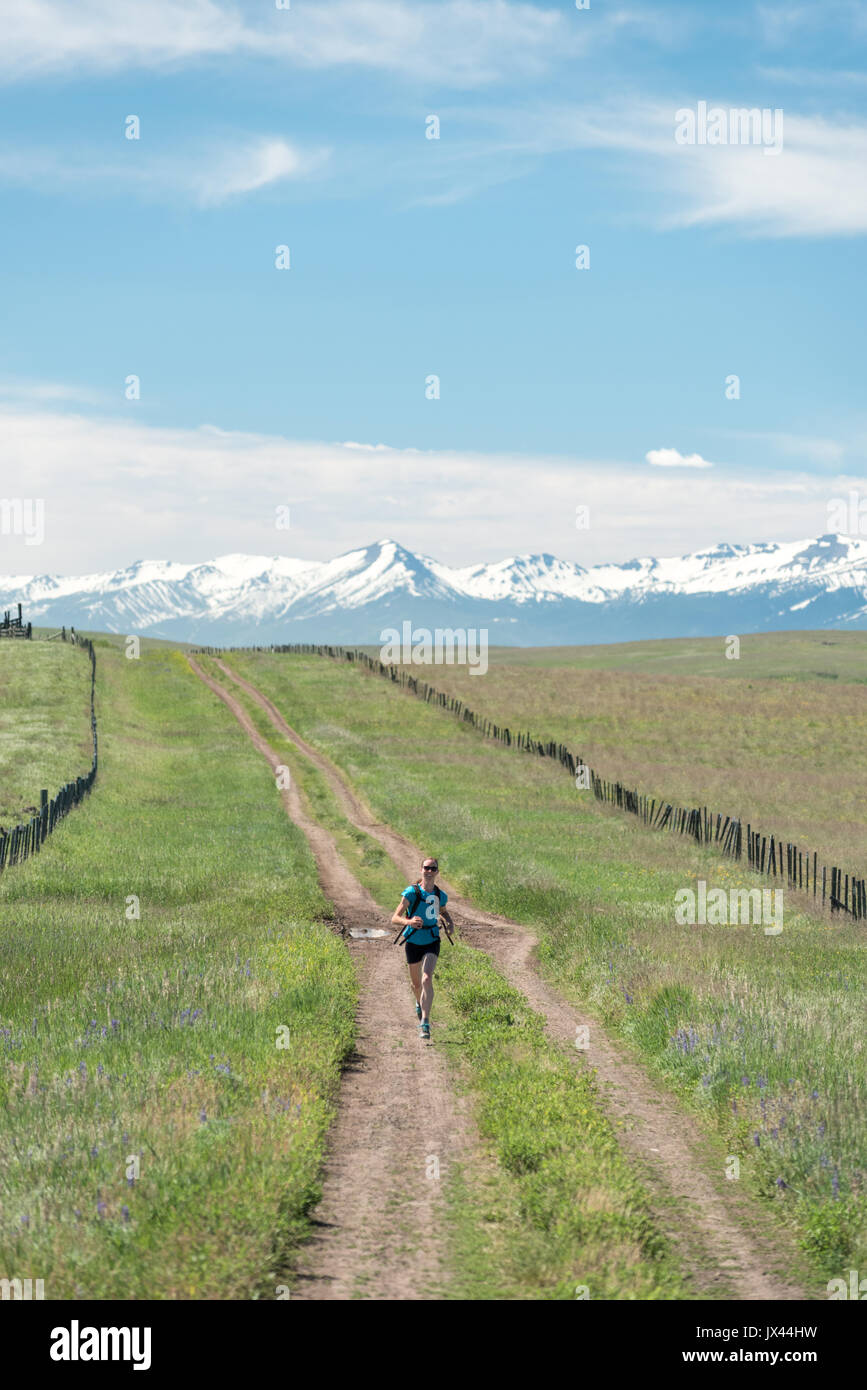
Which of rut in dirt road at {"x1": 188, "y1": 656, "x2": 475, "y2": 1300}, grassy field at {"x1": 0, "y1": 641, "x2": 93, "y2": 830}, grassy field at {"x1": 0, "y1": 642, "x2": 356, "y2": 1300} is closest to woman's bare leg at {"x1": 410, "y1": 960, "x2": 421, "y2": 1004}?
rut in dirt road at {"x1": 188, "y1": 656, "x2": 475, "y2": 1300}

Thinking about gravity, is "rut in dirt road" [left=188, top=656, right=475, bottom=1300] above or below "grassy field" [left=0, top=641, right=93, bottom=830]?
below

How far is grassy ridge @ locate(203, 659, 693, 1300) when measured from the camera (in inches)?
303

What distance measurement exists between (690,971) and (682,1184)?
7.49m

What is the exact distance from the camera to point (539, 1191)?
8.88 m

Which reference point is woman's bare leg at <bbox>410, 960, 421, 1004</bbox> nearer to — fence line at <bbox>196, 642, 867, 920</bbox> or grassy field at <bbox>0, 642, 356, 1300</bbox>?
grassy field at <bbox>0, 642, 356, 1300</bbox>

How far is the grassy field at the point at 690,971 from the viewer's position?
391 inches

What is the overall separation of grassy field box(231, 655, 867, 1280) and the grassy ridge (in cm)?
151

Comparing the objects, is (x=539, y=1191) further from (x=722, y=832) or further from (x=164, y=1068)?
(x=722, y=832)

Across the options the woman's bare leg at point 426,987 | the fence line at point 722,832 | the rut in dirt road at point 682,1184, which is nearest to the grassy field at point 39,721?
the woman's bare leg at point 426,987

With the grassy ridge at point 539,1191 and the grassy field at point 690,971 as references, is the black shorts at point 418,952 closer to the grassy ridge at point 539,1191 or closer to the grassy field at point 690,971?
the grassy ridge at point 539,1191

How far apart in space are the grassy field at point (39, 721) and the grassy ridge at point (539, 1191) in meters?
23.9
